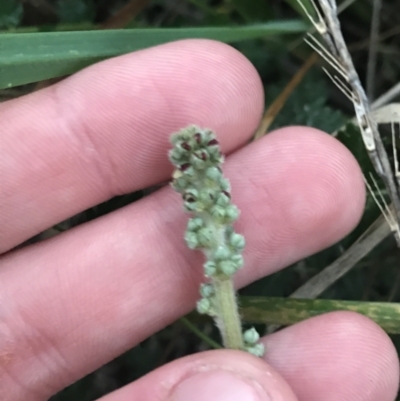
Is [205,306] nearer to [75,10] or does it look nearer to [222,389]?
[222,389]

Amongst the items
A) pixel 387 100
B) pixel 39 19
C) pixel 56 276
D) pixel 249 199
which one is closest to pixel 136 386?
pixel 56 276

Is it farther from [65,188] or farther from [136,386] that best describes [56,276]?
[136,386]

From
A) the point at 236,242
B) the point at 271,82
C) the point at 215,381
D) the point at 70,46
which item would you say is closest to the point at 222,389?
the point at 215,381

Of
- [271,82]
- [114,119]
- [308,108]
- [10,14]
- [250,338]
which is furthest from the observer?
[271,82]

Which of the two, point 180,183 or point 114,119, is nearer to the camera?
point 180,183

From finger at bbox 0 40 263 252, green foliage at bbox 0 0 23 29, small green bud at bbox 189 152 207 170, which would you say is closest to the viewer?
small green bud at bbox 189 152 207 170

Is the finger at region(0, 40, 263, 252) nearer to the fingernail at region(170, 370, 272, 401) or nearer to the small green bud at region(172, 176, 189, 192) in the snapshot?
the small green bud at region(172, 176, 189, 192)

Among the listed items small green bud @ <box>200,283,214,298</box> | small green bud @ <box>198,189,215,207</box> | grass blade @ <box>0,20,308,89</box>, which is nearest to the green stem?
small green bud @ <box>200,283,214,298</box>
